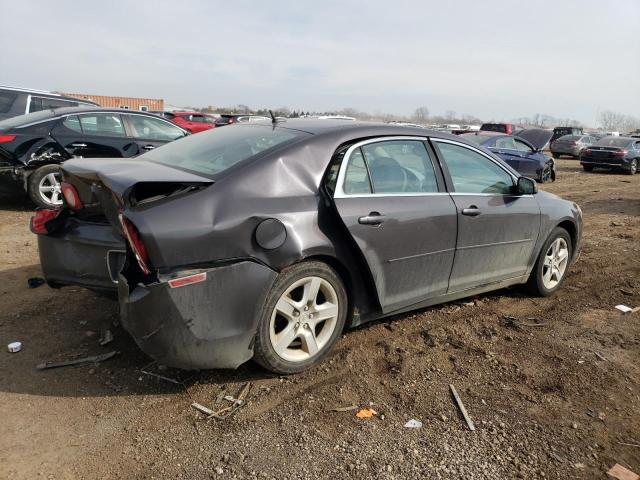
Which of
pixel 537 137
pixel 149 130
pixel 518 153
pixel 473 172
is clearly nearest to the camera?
pixel 473 172

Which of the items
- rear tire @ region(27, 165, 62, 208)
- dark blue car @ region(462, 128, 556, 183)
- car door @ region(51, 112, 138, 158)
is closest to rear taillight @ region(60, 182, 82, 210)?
rear tire @ region(27, 165, 62, 208)

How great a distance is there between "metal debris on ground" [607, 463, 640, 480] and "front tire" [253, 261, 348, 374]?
1.69 m

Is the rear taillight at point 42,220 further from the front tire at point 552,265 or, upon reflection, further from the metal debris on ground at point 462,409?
the front tire at point 552,265

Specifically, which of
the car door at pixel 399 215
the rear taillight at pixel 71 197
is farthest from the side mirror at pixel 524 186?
the rear taillight at pixel 71 197

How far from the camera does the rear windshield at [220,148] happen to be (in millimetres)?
3180

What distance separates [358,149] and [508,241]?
173cm

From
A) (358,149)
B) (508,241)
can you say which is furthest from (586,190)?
(358,149)

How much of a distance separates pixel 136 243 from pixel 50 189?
5543 millimetres

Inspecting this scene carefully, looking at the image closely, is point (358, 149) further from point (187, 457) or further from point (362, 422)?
point (187, 457)

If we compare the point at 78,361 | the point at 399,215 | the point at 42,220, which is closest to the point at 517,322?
the point at 399,215

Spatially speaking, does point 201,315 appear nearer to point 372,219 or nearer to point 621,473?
point 372,219

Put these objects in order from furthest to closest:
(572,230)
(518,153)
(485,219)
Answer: (518,153) < (572,230) < (485,219)

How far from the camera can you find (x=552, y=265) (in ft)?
15.9

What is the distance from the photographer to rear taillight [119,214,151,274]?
2.58 metres
